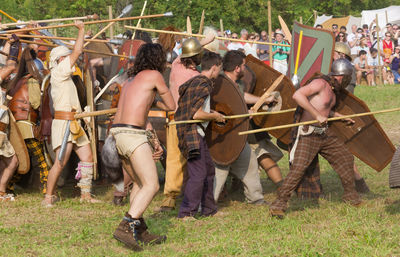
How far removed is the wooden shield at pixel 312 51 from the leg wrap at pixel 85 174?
2.38 metres

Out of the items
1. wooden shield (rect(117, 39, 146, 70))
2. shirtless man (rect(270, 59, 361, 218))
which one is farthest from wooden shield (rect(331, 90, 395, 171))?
wooden shield (rect(117, 39, 146, 70))

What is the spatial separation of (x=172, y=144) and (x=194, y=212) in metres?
0.76

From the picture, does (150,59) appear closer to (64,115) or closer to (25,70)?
(64,115)

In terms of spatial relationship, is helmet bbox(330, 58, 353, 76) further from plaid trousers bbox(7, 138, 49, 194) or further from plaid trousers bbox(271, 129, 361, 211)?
plaid trousers bbox(7, 138, 49, 194)

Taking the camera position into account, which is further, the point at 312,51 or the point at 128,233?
the point at 312,51

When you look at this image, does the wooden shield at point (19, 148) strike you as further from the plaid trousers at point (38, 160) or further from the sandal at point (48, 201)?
the sandal at point (48, 201)

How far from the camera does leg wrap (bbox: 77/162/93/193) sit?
23.6 feet

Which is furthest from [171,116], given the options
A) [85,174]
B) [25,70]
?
[25,70]

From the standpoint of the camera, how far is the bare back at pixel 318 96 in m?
6.21

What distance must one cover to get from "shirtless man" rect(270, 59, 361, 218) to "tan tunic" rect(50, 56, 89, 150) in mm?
2341

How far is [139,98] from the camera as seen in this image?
530 cm

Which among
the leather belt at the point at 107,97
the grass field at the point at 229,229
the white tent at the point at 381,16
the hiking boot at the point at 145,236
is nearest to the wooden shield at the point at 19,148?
the grass field at the point at 229,229

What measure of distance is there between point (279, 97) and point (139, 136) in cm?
236

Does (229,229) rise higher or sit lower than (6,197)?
higher
